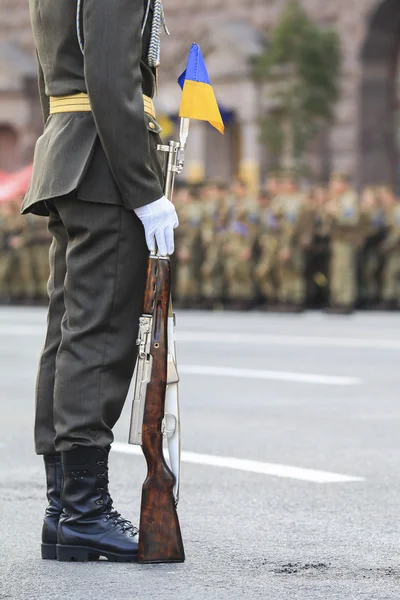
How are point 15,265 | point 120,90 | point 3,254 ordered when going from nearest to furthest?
point 120,90
point 15,265
point 3,254

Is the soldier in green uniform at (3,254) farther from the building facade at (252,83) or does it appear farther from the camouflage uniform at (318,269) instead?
the camouflage uniform at (318,269)

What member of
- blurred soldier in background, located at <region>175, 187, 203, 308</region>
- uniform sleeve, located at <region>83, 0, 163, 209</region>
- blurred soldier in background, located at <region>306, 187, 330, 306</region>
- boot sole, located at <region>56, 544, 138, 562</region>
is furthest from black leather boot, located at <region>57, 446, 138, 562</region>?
blurred soldier in background, located at <region>175, 187, 203, 308</region>

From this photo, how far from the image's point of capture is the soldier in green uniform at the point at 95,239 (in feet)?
16.8

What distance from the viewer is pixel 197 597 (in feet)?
15.5

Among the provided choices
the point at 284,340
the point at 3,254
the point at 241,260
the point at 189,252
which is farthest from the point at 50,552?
the point at 3,254

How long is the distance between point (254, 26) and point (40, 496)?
25.5m

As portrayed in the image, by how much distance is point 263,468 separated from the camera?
292 inches

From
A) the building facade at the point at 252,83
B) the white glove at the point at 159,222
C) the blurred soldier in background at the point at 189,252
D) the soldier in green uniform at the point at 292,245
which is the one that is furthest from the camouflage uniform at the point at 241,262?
the white glove at the point at 159,222

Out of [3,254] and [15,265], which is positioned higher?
[3,254]

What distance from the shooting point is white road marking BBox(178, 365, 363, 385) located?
37.2ft

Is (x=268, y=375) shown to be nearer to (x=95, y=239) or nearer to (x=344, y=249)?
(x=95, y=239)

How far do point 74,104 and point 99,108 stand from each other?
0.18 meters

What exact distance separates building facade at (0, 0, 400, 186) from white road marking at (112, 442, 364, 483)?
21.7 m

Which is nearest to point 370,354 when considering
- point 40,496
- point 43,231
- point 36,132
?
point 40,496
